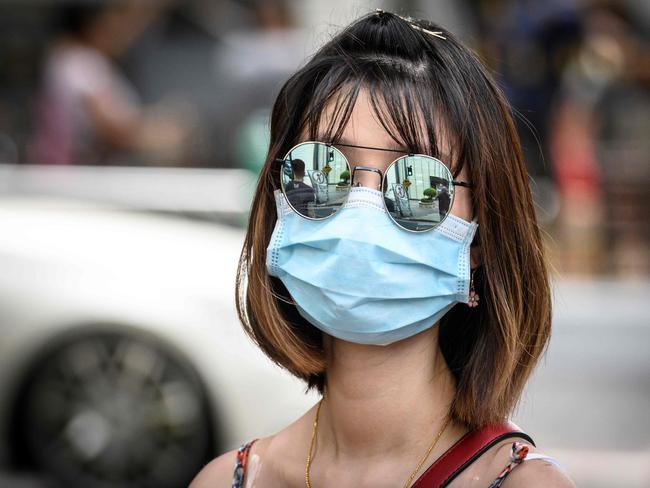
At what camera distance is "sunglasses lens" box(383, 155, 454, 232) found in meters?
2.08

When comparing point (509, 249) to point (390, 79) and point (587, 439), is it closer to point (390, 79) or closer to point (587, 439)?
point (390, 79)

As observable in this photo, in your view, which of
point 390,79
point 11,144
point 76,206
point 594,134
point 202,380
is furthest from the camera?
point 594,134

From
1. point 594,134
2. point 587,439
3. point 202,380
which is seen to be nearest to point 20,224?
Result: point 202,380

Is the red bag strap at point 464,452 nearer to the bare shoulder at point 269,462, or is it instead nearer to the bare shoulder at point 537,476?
the bare shoulder at point 537,476

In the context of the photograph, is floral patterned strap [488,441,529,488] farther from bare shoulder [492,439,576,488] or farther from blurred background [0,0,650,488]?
blurred background [0,0,650,488]

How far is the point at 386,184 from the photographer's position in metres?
2.09

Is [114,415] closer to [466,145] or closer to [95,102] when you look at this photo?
[95,102]

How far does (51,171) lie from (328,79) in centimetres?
471

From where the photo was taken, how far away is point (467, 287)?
2.14 metres

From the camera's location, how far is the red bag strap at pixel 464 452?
2.01m

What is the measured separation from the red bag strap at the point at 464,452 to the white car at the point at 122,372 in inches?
133

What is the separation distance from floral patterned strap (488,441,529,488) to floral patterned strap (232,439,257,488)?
56 cm

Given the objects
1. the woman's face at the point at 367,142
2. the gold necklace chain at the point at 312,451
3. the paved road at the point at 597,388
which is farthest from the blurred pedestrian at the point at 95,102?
the woman's face at the point at 367,142

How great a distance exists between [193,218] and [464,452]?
428 centimetres
